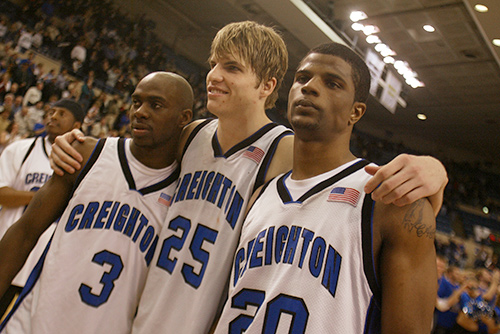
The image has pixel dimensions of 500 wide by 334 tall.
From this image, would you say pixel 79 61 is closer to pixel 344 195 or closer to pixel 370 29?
pixel 370 29

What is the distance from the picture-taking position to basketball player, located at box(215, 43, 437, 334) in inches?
51.5

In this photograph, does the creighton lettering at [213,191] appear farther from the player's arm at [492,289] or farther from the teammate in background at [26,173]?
the player's arm at [492,289]

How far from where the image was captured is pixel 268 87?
2094mm

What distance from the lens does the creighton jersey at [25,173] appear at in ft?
10.0

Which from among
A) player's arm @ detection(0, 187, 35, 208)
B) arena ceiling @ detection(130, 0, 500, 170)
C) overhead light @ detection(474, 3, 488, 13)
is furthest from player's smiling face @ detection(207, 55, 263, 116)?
overhead light @ detection(474, 3, 488, 13)

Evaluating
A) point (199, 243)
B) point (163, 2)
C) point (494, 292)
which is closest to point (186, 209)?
point (199, 243)

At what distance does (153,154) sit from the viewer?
206 cm

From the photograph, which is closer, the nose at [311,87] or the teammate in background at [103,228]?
the nose at [311,87]

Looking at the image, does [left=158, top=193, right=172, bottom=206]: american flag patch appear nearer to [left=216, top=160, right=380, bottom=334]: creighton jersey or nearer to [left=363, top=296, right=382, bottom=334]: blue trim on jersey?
[left=216, top=160, right=380, bottom=334]: creighton jersey

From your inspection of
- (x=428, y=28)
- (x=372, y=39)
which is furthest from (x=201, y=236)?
(x=372, y=39)

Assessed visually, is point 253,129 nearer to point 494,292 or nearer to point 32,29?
point 494,292

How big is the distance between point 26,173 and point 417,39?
367 inches

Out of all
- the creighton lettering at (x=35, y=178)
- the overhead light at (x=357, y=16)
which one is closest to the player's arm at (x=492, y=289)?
the creighton lettering at (x=35, y=178)

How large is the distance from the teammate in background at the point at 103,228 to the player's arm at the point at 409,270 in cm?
108
